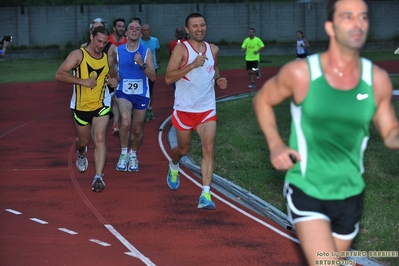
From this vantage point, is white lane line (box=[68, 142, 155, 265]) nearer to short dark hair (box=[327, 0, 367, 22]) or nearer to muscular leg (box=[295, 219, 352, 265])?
muscular leg (box=[295, 219, 352, 265])

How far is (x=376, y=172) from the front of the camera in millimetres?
11391

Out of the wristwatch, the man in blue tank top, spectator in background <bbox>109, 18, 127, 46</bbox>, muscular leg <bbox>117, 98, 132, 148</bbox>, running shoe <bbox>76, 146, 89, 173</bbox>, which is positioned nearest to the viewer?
the wristwatch

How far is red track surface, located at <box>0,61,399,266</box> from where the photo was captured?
779cm

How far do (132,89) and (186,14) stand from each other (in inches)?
1545

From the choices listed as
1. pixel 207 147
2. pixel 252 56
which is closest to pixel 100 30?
pixel 207 147

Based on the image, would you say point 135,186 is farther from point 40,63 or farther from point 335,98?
→ point 40,63

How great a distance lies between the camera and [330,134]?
4.80 m

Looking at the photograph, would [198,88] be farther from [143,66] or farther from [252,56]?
[252,56]

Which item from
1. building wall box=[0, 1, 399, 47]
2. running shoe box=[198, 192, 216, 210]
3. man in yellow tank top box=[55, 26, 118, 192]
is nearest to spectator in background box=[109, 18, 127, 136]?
man in yellow tank top box=[55, 26, 118, 192]

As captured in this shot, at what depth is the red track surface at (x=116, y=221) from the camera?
779 cm

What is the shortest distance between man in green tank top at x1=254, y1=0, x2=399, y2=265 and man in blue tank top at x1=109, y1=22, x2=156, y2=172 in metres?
7.55

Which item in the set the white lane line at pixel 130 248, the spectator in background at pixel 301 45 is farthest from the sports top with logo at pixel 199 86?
the spectator in background at pixel 301 45

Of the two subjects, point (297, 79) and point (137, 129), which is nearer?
point (297, 79)

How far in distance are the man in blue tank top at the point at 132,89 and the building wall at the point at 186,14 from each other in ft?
125
